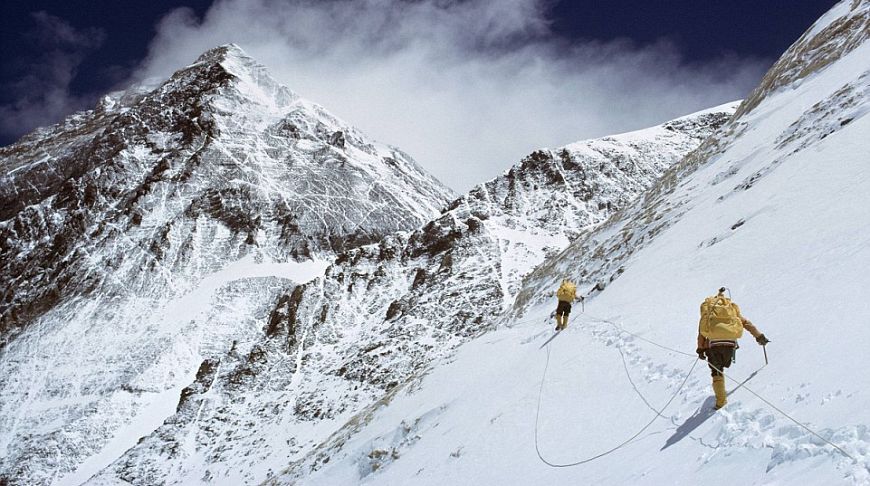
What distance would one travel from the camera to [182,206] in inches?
7028

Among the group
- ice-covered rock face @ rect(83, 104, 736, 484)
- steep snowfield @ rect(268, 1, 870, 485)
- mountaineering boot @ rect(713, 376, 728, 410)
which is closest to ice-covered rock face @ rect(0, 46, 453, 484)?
ice-covered rock face @ rect(83, 104, 736, 484)

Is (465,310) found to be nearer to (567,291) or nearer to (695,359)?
(567,291)

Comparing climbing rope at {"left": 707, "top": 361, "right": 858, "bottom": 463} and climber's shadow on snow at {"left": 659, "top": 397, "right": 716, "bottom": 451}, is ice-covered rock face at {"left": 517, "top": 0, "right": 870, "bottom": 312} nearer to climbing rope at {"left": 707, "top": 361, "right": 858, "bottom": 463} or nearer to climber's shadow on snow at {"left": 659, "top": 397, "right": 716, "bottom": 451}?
climber's shadow on snow at {"left": 659, "top": 397, "right": 716, "bottom": 451}

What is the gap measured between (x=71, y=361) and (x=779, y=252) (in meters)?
158

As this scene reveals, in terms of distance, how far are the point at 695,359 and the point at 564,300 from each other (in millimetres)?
10668

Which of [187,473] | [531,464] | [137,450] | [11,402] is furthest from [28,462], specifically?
[531,464]

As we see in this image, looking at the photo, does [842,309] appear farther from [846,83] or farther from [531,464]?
[846,83]

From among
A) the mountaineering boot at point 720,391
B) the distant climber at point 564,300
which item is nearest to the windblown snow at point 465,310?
the mountaineering boot at point 720,391

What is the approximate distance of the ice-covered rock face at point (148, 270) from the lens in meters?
129

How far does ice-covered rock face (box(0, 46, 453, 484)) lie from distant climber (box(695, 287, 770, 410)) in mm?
104034

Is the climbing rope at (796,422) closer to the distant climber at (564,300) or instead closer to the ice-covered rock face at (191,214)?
the distant climber at (564,300)

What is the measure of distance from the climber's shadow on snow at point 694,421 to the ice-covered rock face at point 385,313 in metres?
47.9

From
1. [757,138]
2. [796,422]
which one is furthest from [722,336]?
[757,138]

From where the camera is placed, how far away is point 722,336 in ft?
34.9
